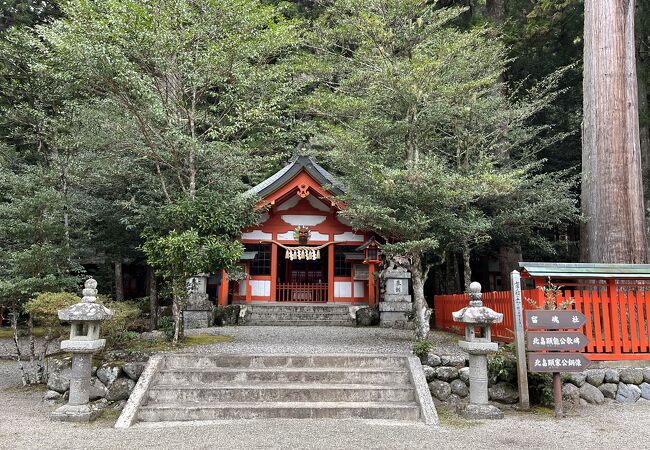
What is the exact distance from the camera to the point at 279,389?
6.12 meters

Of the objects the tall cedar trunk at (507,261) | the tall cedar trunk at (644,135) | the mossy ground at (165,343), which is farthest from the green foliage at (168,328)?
the tall cedar trunk at (644,135)

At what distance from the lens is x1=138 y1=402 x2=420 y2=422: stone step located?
A: 5.73 meters

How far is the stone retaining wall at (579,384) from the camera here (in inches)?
255

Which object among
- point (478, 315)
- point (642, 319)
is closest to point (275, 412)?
point (478, 315)

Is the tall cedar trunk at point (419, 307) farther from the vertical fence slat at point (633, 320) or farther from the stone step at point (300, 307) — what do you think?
the stone step at point (300, 307)

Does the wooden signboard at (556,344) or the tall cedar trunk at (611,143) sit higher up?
the tall cedar trunk at (611,143)

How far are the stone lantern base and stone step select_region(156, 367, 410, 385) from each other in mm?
983

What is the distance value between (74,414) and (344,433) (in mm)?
3430

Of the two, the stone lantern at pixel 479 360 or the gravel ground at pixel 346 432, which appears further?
the stone lantern at pixel 479 360

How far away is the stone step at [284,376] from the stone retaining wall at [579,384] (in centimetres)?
50

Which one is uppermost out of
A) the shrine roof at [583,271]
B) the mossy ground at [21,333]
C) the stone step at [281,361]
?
the shrine roof at [583,271]

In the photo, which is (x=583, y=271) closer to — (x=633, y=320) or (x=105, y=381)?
(x=633, y=320)

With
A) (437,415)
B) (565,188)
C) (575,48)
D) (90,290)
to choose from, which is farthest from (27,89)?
(575,48)

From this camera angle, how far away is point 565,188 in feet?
35.8
